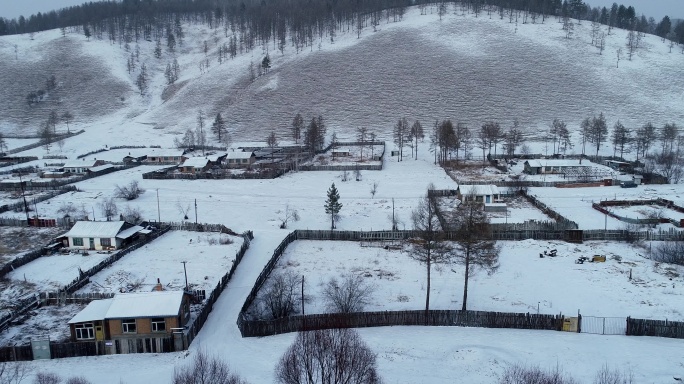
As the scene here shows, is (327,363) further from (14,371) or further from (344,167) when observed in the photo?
(344,167)

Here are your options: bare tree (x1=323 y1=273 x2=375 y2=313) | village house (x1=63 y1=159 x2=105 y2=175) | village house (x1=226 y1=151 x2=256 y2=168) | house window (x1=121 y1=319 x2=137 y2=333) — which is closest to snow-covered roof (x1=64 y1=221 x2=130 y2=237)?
house window (x1=121 y1=319 x2=137 y2=333)

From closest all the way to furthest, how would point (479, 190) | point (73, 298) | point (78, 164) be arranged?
1. point (73, 298)
2. point (479, 190)
3. point (78, 164)

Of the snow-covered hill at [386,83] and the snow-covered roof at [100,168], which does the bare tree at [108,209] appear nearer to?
the snow-covered roof at [100,168]

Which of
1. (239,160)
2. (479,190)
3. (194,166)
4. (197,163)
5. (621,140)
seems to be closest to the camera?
(479,190)

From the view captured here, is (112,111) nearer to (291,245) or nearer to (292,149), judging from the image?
(292,149)

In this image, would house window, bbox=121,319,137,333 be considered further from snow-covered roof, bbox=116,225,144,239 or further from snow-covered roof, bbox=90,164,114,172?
snow-covered roof, bbox=90,164,114,172

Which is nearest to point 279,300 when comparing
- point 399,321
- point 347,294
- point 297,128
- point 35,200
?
point 347,294
